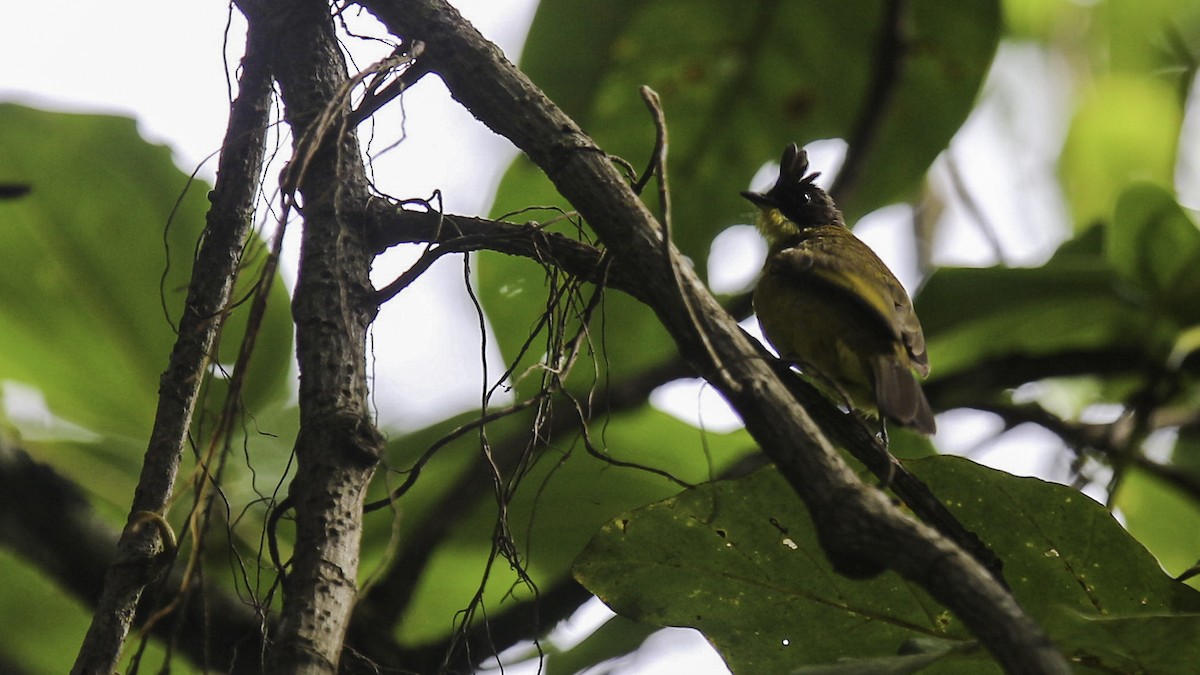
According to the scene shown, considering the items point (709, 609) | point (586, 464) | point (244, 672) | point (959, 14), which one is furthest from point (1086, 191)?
point (244, 672)

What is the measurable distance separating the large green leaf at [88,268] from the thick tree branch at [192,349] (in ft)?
3.35

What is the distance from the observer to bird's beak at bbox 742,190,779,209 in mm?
2711

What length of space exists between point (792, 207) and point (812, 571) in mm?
1611

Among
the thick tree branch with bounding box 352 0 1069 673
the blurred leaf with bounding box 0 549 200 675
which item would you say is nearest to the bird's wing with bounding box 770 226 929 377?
the thick tree branch with bounding box 352 0 1069 673

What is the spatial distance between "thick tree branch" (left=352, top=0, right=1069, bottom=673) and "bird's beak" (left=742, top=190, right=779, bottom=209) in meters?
1.78

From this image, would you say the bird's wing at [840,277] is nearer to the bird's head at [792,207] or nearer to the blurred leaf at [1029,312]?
the blurred leaf at [1029,312]

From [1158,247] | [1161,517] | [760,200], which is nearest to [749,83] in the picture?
[760,200]

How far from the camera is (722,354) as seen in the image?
0.83 m

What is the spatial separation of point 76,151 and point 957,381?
72.1 inches

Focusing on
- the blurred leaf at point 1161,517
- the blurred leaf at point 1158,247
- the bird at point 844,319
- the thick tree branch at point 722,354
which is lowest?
the thick tree branch at point 722,354

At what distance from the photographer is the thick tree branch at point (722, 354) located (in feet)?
2.38

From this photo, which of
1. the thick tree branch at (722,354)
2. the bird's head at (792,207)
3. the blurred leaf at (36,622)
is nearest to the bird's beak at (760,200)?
the bird's head at (792,207)

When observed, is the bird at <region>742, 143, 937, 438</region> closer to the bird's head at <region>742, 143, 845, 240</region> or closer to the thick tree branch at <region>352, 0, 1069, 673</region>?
the bird's head at <region>742, 143, 845, 240</region>

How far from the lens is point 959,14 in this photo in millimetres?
2633
